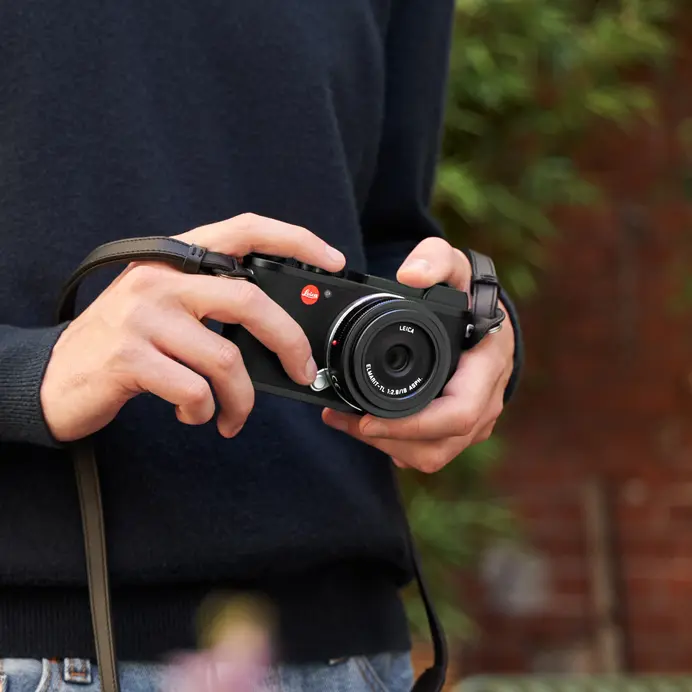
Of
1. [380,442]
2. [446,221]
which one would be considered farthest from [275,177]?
[446,221]

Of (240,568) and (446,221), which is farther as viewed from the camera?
(446,221)

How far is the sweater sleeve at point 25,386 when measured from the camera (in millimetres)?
522

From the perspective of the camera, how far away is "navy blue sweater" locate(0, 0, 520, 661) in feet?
1.95

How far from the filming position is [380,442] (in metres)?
0.62

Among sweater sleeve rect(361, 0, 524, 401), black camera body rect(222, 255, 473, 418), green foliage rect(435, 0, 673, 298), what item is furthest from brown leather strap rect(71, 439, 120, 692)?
green foliage rect(435, 0, 673, 298)

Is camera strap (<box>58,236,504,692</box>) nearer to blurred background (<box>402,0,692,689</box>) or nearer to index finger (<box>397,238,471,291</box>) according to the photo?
index finger (<box>397,238,471,291</box>)

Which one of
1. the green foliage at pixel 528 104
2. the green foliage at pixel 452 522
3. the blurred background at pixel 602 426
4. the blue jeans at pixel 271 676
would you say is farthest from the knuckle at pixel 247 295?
the blurred background at pixel 602 426

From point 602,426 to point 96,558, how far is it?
206cm

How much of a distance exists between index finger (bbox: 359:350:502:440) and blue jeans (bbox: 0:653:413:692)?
0.60ft

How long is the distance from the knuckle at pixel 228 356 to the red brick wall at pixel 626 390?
2.01 metres

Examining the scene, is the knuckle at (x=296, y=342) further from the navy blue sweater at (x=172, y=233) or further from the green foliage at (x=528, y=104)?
the green foliage at (x=528, y=104)

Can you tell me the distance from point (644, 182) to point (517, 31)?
602 millimetres

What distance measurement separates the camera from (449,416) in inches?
23.4

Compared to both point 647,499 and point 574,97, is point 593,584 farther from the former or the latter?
point 574,97
